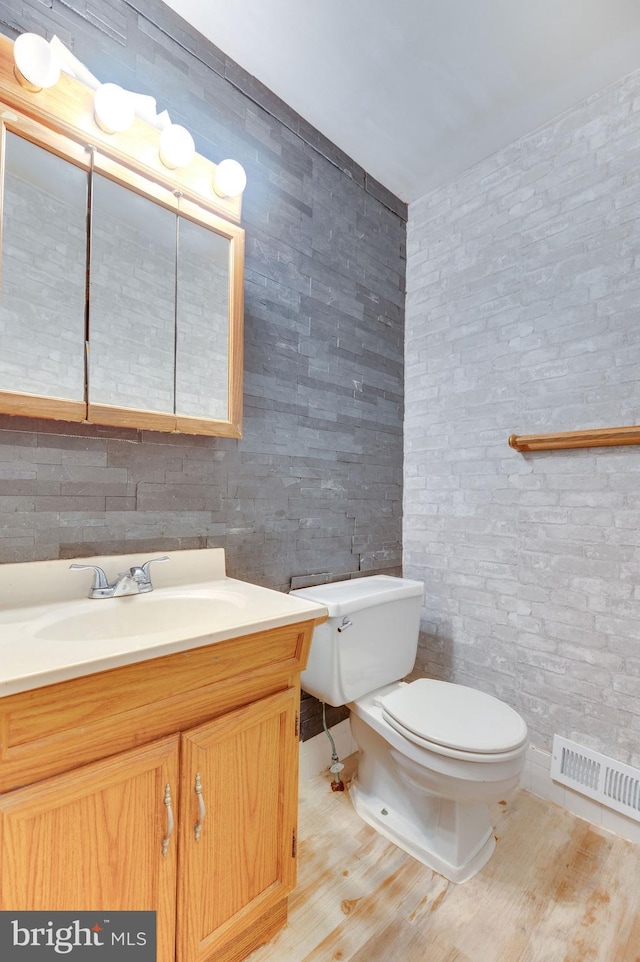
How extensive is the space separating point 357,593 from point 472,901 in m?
0.90

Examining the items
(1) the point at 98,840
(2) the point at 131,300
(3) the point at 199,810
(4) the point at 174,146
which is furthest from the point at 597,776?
(4) the point at 174,146

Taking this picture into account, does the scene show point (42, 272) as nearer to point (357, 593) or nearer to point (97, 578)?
point (97, 578)

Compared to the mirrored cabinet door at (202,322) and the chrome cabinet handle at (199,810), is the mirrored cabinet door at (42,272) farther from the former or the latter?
the chrome cabinet handle at (199,810)

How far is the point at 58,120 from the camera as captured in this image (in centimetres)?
113

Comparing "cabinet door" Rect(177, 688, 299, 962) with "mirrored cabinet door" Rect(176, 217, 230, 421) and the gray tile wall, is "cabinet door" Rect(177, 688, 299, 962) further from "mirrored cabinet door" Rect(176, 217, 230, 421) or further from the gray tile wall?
"mirrored cabinet door" Rect(176, 217, 230, 421)

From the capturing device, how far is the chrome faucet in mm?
1179

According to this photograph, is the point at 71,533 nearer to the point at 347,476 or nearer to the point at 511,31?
the point at 347,476

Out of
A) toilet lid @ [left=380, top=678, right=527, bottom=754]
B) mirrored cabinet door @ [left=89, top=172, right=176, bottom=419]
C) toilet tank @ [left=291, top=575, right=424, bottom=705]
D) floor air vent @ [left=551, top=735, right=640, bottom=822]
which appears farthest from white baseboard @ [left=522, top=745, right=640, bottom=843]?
mirrored cabinet door @ [left=89, top=172, right=176, bottom=419]

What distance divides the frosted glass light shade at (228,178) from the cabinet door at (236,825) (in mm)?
1461

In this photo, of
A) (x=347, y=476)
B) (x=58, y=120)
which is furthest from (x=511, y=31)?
(x=347, y=476)

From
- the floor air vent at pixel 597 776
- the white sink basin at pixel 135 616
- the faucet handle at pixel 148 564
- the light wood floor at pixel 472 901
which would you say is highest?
the faucet handle at pixel 148 564

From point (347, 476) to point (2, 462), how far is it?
1.20m

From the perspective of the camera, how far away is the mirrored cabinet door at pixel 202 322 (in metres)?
1.40

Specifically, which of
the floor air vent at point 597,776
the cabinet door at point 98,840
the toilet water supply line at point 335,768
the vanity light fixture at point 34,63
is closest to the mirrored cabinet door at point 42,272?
the vanity light fixture at point 34,63
